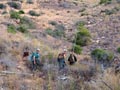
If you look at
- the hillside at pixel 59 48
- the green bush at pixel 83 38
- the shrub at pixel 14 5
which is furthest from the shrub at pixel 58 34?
the shrub at pixel 14 5

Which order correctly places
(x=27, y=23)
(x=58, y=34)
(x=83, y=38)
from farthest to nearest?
(x=27, y=23) → (x=58, y=34) → (x=83, y=38)

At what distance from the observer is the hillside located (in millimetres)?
8393

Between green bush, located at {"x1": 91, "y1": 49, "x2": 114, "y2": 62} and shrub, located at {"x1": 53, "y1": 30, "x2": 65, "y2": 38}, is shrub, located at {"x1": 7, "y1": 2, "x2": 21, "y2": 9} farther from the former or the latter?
green bush, located at {"x1": 91, "y1": 49, "x2": 114, "y2": 62}

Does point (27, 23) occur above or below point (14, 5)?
above

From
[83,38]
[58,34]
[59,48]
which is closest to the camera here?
[59,48]

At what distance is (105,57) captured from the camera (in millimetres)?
19531

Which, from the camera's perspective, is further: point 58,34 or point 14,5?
point 14,5

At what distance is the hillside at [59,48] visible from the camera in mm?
8393

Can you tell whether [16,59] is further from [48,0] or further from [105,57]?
[48,0]

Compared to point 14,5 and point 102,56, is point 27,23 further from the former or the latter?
point 14,5

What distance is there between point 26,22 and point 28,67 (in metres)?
18.7

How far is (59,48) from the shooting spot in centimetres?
2369

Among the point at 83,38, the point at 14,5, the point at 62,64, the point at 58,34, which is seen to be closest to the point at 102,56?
the point at 62,64

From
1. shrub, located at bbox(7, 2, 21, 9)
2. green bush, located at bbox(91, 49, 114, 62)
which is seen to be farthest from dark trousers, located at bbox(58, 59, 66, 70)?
shrub, located at bbox(7, 2, 21, 9)
